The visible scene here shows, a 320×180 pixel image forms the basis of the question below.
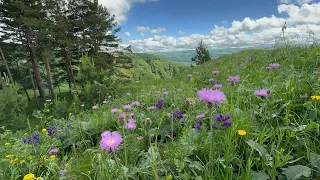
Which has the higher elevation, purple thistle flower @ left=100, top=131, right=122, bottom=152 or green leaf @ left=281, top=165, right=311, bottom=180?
purple thistle flower @ left=100, top=131, right=122, bottom=152

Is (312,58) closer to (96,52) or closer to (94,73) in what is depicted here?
(94,73)

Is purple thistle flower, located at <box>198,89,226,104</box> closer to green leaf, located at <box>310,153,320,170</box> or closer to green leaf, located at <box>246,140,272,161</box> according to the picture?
green leaf, located at <box>246,140,272,161</box>

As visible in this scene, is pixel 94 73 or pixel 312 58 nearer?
pixel 312 58

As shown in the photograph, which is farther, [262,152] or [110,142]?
[262,152]

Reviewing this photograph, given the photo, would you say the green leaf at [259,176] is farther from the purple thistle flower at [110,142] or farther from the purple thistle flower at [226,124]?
the purple thistle flower at [110,142]

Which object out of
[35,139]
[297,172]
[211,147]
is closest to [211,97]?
[211,147]

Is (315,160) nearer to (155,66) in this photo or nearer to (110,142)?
(110,142)

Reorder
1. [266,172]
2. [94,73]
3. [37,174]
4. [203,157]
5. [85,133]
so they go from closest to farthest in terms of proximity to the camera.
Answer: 1. [266,172]
2. [203,157]
3. [37,174]
4. [85,133]
5. [94,73]

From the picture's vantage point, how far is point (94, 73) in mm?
12336

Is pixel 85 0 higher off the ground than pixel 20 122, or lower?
higher

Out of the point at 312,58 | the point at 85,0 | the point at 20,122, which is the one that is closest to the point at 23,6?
the point at 85,0

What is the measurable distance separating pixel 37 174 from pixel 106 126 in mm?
1131

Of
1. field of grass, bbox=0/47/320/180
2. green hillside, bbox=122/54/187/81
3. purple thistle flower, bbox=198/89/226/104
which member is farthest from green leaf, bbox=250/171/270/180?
green hillside, bbox=122/54/187/81

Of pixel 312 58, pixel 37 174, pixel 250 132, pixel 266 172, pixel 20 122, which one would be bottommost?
pixel 20 122
